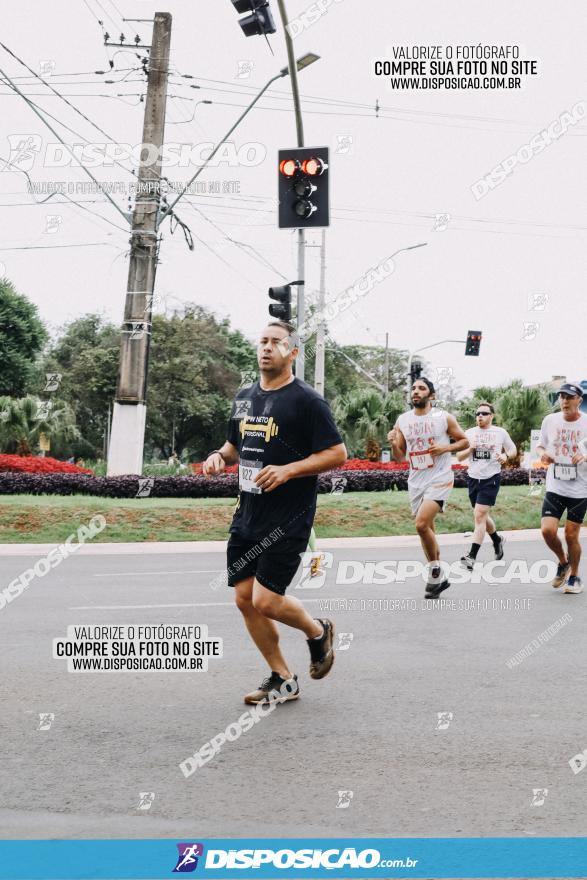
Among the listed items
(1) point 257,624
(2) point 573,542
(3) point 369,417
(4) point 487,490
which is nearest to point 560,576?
(2) point 573,542

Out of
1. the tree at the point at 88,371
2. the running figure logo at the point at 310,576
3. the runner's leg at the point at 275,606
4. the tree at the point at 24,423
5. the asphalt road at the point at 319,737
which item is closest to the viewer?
the asphalt road at the point at 319,737

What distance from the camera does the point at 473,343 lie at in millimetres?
35094

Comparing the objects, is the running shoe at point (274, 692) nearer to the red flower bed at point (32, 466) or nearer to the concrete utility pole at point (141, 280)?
the concrete utility pole at point (141, 280)

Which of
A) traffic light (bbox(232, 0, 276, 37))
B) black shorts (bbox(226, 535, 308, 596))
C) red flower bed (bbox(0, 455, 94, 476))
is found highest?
traffic light (bbox(232, 0, 276, 37))

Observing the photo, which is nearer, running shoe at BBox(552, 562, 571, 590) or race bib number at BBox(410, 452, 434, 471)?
race bib number at BBox(410, 452, 434, 471)

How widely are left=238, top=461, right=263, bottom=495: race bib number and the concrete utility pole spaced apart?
14.5 m

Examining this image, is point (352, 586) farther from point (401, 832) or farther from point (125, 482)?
point (125, 482)

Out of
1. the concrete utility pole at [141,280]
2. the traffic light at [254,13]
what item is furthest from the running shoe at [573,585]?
the concrete utility pole at [141,280]

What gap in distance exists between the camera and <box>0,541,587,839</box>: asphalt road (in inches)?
151

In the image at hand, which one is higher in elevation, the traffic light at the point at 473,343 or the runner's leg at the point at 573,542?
the traffic light at the point at 473,343

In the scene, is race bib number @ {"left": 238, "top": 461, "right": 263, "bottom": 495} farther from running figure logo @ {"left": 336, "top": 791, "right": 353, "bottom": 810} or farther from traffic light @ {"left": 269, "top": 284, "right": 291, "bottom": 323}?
traffic light @ {"left": 269, "top": 284, "right": 291, "bottom": 323}

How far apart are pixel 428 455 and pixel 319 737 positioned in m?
4.99

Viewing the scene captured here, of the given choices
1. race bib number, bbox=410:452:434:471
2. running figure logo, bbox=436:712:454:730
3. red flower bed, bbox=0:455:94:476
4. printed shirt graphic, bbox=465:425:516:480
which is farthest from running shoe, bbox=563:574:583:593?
red flower bed, bbox=0:455:94:476

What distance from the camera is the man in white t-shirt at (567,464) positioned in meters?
9.59
